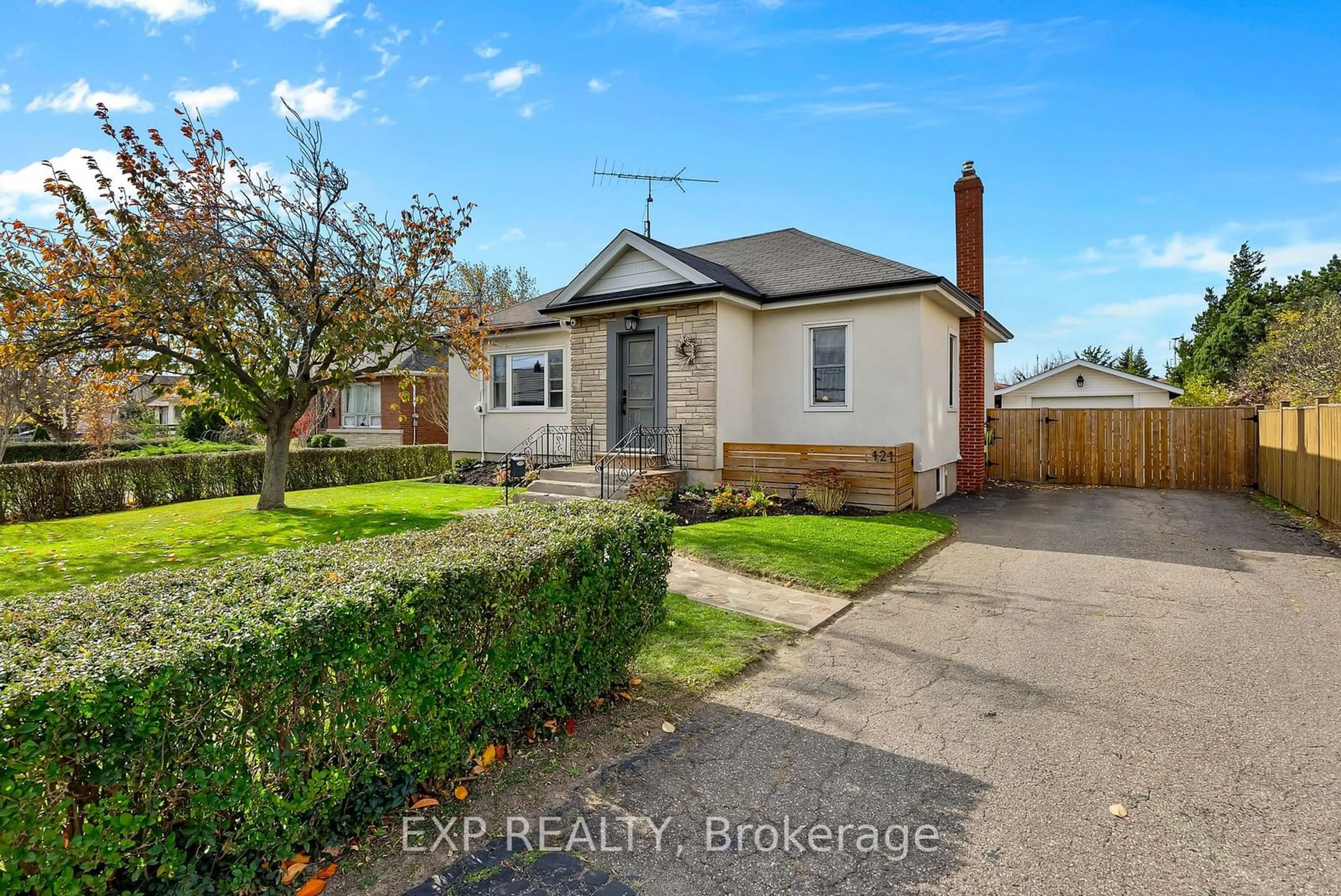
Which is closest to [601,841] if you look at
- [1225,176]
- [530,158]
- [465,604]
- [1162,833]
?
[465,604]

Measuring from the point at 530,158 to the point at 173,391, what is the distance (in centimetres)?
776

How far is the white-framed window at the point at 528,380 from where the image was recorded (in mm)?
16094

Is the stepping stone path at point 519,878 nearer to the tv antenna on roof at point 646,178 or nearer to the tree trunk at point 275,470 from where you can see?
the tree trunk at point 275,470

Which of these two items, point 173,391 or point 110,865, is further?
point 173,391

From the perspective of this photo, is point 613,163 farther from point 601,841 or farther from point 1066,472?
point 601,841

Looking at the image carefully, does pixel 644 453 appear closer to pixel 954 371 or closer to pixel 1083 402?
pixel 954 371

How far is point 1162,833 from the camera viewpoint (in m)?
2.86

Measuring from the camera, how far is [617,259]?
1380 cm

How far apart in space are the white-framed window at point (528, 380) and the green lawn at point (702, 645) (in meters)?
10.7

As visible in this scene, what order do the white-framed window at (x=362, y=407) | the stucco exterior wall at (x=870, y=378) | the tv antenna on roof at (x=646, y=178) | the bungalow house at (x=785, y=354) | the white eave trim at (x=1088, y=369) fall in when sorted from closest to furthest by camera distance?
the stucco exterior wall at (x=870, y=378)
the bungalow house at (x=785, y=354)
the tv antenna on roof at (x=646, y=178)
the white eave trim at (x=1088, y=369)
the white-framed window at (x=362, y=407)

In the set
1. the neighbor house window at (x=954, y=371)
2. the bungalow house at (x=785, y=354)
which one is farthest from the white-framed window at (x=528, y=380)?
the neighbor house window at (x=954, y=371)

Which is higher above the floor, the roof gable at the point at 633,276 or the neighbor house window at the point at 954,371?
the roof gable at the point at 633,276

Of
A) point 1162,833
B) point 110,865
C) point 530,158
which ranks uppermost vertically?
point 530,158

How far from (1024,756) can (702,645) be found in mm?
2342
